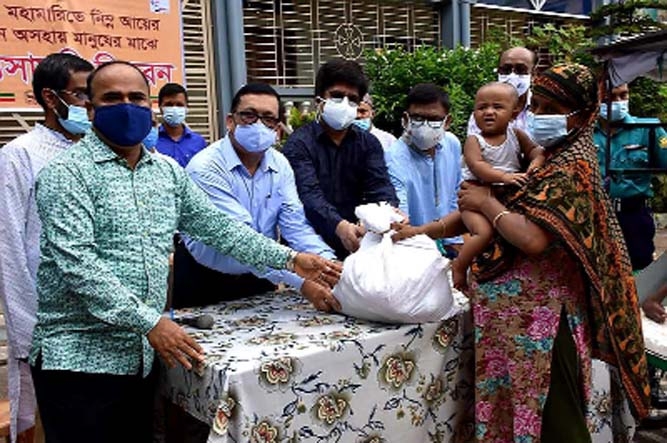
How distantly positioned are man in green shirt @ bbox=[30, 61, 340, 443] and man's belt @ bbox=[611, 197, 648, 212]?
286 centimetres

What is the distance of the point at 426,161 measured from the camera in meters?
3.45

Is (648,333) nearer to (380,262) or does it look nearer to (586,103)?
(586,103)

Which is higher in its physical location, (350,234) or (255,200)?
(255,200)

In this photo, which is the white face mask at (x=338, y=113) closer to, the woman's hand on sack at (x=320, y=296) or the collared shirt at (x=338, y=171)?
the collared shirt at (x=338, y=171)

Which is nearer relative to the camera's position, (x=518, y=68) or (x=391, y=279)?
(x=391, y=279)

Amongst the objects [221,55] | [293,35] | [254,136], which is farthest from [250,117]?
[293,35]

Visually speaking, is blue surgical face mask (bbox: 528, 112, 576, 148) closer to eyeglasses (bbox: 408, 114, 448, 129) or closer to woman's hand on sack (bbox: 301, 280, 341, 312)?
woman's hand on sack (bbox: 301, 280, 341, 312)

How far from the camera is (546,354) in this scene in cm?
209

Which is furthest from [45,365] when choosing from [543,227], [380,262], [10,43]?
[10,43]

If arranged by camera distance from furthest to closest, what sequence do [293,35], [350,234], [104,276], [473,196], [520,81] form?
[293,35] → [520,81] → [350,234] → [473,196] → [104,276]

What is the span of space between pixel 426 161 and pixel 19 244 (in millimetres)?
2051

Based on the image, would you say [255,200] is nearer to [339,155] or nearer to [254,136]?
[254,136]

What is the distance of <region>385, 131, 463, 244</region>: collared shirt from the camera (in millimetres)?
3375

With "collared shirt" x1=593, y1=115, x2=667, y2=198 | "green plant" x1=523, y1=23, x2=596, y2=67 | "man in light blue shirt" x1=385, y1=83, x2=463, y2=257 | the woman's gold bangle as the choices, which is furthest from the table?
"green plant" x1=523, y1=23, x2=596, y2=67
